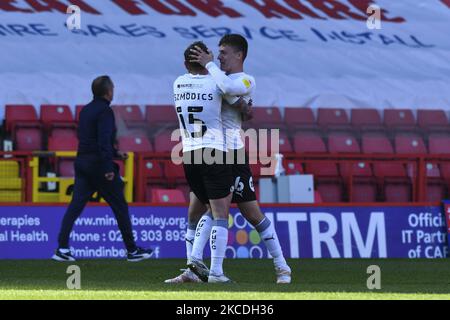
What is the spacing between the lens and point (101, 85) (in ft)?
43.0

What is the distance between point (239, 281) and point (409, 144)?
874cm

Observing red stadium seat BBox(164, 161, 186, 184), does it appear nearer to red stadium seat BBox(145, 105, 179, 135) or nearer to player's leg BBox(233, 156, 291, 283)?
red stadium seat BBox(145, 105, 179, 135)

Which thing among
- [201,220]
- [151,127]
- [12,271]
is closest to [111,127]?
[12,271]

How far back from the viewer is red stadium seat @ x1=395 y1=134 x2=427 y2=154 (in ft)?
63.0

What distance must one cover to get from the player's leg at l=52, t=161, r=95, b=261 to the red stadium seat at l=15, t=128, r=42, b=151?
4.55 m

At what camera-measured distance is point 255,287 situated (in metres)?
9.77

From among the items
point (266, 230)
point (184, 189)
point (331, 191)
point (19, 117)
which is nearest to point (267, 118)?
point (331, 191)

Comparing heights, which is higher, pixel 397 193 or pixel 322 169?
pixel 322 169

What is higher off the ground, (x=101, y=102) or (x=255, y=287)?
(x=101, y=102)

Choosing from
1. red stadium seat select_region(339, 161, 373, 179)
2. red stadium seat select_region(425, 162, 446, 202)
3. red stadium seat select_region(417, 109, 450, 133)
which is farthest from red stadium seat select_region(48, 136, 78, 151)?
red stadium seat select_region(417, 109, 450, 133)

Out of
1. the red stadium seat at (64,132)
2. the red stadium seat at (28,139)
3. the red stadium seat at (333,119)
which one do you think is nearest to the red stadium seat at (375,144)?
the red stadium seat at (333,119)

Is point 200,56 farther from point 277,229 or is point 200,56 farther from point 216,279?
point 277,229
